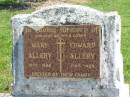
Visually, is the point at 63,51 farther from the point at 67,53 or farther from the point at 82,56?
the point at 82,56

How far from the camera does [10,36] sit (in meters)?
14.9

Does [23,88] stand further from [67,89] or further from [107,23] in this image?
[107,23]

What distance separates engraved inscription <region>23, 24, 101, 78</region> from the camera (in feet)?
25.4

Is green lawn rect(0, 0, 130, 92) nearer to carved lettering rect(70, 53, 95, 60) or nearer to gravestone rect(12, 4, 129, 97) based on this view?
gravestone rect(12, 4, 129, 97)

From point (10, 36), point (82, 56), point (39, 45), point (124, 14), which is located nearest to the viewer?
point (82, 56)

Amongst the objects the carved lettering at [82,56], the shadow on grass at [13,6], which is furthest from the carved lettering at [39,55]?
the shadow on grass at [13,6]

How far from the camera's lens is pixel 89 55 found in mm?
7754

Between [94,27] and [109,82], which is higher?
[94,27]

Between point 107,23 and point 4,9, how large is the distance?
46.4 feet

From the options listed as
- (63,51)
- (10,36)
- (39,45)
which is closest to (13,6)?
(10,36)

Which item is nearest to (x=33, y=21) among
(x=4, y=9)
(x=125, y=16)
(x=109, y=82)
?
(x=109, y=82)

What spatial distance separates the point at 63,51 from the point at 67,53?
7cm

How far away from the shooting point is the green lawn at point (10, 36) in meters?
10.7

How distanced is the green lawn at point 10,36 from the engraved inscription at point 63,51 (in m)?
2.18
